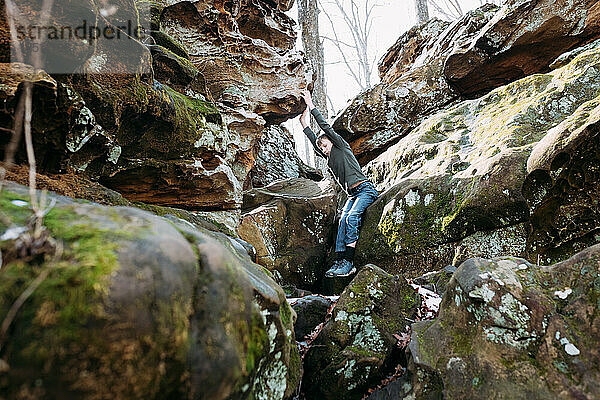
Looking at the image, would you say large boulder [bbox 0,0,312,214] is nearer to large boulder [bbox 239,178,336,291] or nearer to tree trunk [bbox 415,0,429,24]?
large boulder [bbox 239,178,336,291]

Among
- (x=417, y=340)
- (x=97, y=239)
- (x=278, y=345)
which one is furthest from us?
(x=417, y=340)

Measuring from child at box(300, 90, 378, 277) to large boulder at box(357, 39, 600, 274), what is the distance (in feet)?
0.92

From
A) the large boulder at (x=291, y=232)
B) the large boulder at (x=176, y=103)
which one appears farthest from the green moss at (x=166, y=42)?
the large boulder at (x=291, y=232)

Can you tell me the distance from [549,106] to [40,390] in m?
8.30

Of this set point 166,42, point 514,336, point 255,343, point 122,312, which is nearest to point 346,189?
point 166,42

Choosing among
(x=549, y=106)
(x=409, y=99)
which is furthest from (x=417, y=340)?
(x=409, y=99)

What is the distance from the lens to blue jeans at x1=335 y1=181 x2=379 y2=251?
738 cm

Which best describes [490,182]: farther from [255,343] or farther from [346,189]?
[255,343]

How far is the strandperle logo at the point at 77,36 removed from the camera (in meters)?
2.89

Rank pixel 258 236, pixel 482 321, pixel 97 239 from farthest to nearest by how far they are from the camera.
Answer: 1. pixel 258 236
2. pixel 482 321
3. pixel 97 239

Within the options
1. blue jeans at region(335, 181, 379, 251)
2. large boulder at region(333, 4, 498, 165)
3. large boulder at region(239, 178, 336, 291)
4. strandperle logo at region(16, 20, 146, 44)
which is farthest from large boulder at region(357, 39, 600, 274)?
strandperle logo at region(16, 20, 146, 44)

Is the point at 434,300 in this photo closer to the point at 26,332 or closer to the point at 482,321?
the point at 482,321

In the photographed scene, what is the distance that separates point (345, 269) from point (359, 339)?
311 centimetres

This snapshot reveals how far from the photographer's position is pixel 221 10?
7781 millimetres
